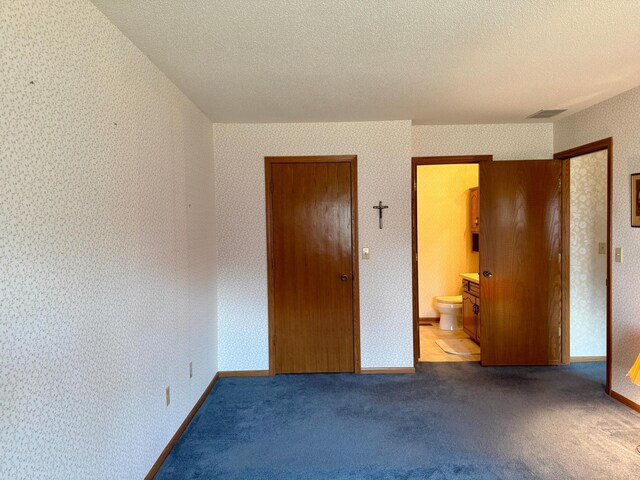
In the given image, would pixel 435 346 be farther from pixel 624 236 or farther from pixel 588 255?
pixel 624 236

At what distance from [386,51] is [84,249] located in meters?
1.82

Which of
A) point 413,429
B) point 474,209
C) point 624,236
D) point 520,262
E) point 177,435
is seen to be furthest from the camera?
point 474,209

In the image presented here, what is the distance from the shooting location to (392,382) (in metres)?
3.55

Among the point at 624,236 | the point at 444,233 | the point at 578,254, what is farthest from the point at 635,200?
the point at 444,233

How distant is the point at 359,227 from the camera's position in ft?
12.3

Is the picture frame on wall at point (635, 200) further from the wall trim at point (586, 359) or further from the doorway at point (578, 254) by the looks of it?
the wall trim at point (586, 359)

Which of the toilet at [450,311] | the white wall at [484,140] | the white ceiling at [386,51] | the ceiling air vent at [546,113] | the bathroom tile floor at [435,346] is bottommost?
the bathroom tile floor at [435,346]

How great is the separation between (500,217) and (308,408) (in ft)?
8.21

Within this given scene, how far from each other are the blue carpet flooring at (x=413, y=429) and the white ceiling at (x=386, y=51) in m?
2.34

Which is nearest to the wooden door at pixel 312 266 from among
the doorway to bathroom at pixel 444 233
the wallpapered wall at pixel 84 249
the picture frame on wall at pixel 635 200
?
the wallpapered wall at pixel 84 249

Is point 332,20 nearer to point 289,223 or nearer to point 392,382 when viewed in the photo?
point 289,223

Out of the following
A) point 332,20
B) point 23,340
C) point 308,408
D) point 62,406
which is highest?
point 332,20

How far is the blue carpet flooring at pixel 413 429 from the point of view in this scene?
2268 millimetres

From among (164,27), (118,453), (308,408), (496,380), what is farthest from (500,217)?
(118,453)
